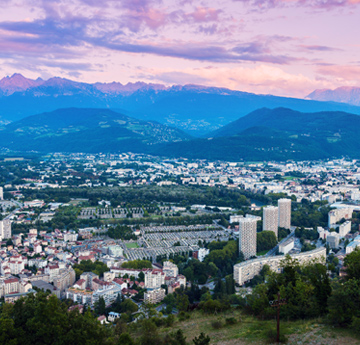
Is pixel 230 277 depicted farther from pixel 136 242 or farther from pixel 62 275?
pixel 136 242

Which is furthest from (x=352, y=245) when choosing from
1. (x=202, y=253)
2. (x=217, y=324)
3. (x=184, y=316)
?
(x=217, y=324)

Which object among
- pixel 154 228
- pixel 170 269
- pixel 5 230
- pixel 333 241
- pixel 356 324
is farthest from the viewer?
pixel 154 228

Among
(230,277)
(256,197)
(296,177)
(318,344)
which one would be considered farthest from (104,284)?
(296,177)

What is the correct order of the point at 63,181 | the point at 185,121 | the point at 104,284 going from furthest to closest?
the point at 185,121 < the point at 63,181 < the point at 104,284

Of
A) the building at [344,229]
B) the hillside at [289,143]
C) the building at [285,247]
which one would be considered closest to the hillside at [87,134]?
the hillside at [289,143]

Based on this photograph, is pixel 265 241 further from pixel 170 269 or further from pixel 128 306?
pixel 128 306

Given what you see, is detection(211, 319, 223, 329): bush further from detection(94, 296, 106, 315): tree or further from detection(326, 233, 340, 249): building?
detection(326, 233, 340, 249): building
